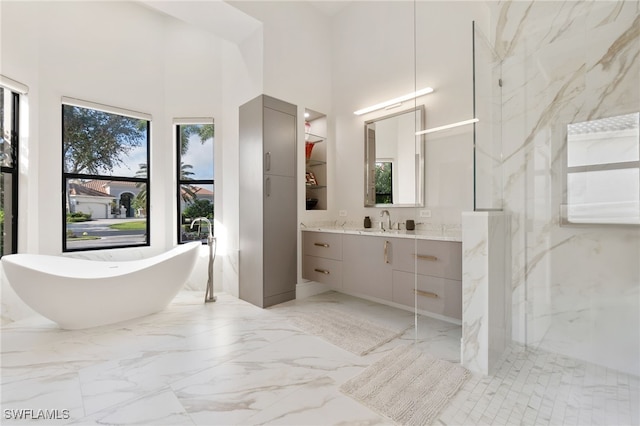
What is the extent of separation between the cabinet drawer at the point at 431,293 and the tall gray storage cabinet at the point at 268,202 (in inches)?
53.8

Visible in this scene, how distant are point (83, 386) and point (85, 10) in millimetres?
4062

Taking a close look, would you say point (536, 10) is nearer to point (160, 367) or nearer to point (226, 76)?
point (226, 76)

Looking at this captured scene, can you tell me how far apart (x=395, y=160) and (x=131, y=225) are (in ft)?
11.5

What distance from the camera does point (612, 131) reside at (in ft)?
5.86

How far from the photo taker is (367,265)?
2816 millimetres

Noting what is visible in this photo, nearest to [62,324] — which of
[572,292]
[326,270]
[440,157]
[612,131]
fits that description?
[326,270]

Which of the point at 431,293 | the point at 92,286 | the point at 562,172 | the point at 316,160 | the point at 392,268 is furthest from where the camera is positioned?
the point at 316,160

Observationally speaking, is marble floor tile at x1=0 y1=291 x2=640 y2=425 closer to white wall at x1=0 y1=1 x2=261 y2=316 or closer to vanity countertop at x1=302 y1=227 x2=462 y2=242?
vanity countertop at x1=302 y1=227 x2=462 y2=242

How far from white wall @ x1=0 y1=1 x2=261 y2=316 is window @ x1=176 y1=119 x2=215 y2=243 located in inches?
5.1

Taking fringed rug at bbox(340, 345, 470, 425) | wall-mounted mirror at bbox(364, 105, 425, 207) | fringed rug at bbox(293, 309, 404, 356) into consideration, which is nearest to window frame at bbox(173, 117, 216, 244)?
fringed rug at bbox(293, 309, 404, 356)

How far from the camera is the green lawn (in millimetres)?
3656

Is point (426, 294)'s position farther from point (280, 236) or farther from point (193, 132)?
point (193, 132)

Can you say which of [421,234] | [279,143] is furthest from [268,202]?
[421,234]

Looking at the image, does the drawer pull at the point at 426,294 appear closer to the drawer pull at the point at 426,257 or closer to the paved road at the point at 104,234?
the drawer pull at the point at 426,257
